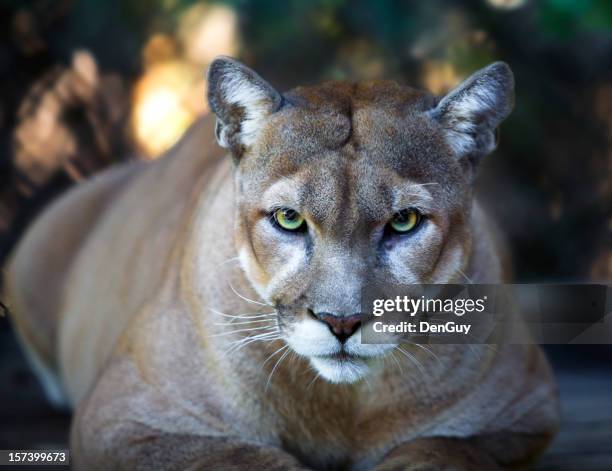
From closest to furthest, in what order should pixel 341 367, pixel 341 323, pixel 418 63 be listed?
pixel 341 323 < pixel 341 367 < pixel 418 63

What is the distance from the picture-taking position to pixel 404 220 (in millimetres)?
2635

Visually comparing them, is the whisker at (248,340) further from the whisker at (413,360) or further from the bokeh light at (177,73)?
the bokeh light at (177,73)

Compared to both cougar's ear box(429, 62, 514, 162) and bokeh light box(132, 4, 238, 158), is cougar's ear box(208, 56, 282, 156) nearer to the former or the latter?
cougar's ear box(429, 62, 514, 162)

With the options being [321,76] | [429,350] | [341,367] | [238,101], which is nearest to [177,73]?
[321,76]

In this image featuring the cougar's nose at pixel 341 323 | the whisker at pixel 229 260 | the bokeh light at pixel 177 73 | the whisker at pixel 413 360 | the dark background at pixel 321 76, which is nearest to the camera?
the cougar's nose at pixel 341 323

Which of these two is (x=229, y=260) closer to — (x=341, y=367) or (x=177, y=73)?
(x=341, y=367)

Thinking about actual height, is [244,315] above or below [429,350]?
above

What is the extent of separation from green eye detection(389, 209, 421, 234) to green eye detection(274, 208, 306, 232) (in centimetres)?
23

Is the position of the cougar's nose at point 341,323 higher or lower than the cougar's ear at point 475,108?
lower

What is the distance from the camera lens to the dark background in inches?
222

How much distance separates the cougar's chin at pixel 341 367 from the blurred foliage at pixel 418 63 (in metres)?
3.32

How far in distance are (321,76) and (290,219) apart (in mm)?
3386

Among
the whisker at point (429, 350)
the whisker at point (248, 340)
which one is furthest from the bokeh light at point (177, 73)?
the whisker at point (429, 350)

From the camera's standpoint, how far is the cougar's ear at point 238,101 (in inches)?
111
